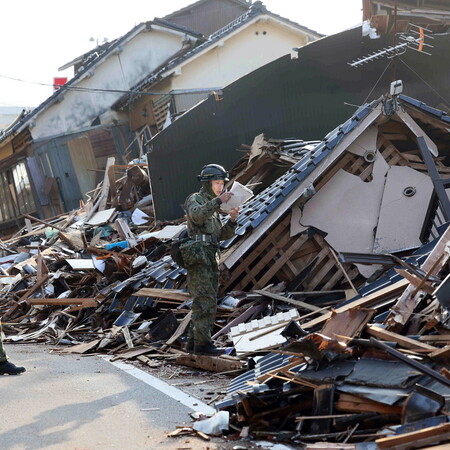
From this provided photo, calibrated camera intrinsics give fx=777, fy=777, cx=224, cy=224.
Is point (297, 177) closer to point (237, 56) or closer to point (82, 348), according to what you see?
point (82, 348)

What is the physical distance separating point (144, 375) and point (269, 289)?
3.26 meters

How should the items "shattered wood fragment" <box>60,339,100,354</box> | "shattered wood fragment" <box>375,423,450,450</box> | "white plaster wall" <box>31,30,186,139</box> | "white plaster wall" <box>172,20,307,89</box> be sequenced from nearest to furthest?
1. "shattered wood fragment" <box>375,423,450,450</box>
2. "shattered wood fragment" <box>60,339,100,354</box>
3. "white plaster wall" <box>172,20,307,89</box>
4. "white plaster wall" <box>31,30,186,139</box>

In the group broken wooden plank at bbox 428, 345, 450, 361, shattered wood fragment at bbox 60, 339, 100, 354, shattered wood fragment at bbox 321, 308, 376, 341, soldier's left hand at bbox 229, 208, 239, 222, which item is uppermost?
soldier's left hand at bbox 229, 208, 239, 222

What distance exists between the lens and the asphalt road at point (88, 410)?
5.57m

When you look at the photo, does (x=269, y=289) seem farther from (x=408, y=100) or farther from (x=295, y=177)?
(x=408, y=100)

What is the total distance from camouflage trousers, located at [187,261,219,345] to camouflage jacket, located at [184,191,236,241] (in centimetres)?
40

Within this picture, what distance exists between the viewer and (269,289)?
36.4ft

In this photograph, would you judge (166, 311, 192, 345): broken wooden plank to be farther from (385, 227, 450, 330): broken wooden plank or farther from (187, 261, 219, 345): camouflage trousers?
(385, 227, 450, 330): broken wooden plank

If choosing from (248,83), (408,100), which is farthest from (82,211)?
(408,100)

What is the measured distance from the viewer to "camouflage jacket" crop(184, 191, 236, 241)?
8.49 meters

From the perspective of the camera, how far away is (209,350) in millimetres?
8617

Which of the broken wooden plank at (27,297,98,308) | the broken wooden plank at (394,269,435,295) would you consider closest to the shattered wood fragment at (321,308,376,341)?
the broken wooden plank at (394,269,435,295)

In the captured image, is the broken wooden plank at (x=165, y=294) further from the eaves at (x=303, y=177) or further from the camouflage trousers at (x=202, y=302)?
the camouflage trousers at (x=202, y=302)

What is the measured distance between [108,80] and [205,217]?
78.4ft
